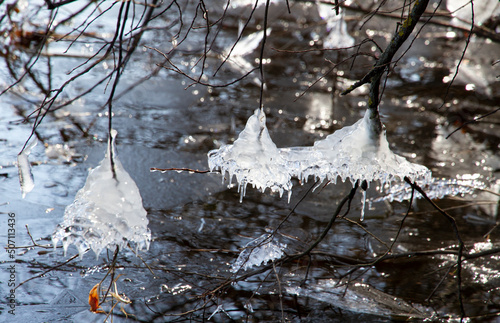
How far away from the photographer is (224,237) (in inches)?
150

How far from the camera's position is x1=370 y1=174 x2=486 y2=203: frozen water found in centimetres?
463

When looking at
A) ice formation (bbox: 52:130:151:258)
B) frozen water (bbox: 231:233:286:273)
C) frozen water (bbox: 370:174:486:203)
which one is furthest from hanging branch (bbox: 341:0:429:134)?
frozen water (bbox: 370:174:486:203)

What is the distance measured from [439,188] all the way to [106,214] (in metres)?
3.65

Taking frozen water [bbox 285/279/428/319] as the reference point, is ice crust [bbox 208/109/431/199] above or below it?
above

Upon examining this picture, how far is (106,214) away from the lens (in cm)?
209

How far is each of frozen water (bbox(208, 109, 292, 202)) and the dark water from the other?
1.91 feet

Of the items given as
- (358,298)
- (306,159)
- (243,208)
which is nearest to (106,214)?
(306,159)

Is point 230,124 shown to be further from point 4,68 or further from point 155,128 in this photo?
point 4,68

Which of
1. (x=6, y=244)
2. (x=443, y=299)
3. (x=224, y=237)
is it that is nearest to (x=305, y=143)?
(x=224, y=237)

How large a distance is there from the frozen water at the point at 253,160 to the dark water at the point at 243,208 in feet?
1.91

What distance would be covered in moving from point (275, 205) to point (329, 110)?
A: 244 centimetres

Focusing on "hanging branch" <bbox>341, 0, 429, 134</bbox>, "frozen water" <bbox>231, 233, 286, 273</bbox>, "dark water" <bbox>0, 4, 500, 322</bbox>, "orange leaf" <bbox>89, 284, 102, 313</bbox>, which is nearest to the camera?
"hanging branch" <bbox>341, 0, 429, 134</bbox>

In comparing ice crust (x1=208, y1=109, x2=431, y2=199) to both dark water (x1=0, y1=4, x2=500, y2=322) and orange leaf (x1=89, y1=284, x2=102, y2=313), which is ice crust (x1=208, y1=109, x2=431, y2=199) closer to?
dark water (x1=0, y1=4, x2=500, y2=322)

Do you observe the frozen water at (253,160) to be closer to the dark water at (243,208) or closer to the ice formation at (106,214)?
the ice formation at (106,214)
